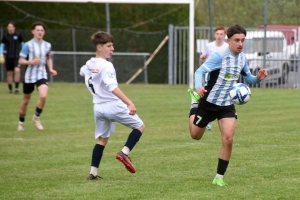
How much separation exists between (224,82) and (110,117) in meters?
1.35

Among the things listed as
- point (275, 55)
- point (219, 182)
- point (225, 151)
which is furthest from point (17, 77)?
point (219, 182)

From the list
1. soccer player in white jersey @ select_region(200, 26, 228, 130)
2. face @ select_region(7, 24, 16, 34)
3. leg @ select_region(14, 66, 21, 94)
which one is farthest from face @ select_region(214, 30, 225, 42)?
face @ select_region(7, 24, 16, 34)

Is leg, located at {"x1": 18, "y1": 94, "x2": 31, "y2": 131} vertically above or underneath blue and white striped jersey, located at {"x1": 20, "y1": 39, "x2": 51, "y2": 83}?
underneath

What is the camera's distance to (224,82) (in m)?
8.18

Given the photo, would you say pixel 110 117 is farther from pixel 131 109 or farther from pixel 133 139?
pixel 131 109

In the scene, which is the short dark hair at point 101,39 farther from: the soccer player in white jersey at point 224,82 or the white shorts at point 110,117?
the soccer player in white jersey at point 224,82

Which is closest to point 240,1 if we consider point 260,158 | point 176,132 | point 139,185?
point 176,132

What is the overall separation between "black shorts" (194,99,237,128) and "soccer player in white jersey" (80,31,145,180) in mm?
700

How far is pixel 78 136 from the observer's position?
12.8 meters

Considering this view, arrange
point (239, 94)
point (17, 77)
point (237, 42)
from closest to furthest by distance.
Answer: point (237, 42) < point (239, 94) < point (17, 77)

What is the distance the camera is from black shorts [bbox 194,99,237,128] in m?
8.04

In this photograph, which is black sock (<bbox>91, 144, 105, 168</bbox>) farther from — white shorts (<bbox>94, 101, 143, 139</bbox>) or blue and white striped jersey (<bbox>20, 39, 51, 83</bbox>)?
blue and white striped jersey (<bbox>20, 39, 51, 83</bbox>)

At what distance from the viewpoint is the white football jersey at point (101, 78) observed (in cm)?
805

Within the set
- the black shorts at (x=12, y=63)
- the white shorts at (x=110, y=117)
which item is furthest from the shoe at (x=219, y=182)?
the black shorts at (x=12, y=63)
